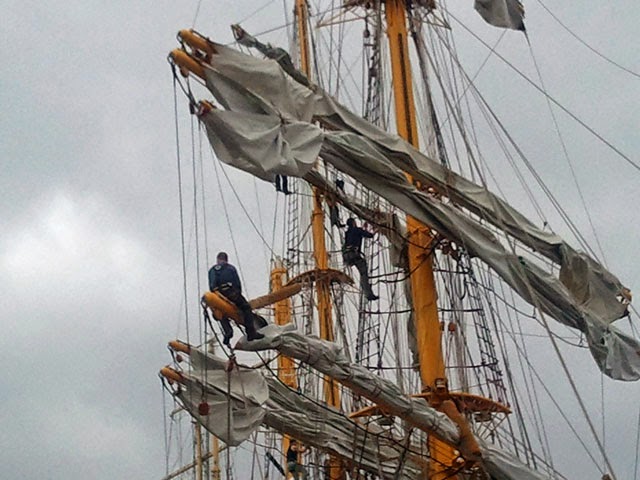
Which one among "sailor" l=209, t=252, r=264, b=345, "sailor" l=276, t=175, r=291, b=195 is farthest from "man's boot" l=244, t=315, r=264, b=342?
"sailor" l=276, t=175, r=291, b=195

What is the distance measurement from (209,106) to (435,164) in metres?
4.07

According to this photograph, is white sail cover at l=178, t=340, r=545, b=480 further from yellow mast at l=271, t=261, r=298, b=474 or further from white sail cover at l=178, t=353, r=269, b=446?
yellow mast at l=271, t=261, r=298, b=474

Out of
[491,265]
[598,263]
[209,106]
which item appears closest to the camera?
[209,106]

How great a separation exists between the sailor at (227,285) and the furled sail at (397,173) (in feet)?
3.92

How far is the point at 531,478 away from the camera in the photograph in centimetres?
1399

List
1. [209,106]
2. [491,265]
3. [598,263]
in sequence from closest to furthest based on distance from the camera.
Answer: [209,106]
[491,265]
[598,263]

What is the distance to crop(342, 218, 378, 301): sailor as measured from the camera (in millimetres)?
16422

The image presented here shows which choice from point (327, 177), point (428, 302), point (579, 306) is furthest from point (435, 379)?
point (327, 177)

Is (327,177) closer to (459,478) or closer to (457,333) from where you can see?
(457,333)

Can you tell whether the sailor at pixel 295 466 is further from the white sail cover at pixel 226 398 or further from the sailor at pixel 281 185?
the sailor at pixel 281 185

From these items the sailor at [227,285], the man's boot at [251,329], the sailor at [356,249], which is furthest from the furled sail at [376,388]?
the sailor at [356,249]

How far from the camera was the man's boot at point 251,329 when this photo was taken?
37.6 feet

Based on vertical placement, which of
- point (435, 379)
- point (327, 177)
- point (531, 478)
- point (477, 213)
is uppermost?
point (327, 177)

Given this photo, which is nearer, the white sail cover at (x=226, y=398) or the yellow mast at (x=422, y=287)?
the white sail cover at (x=226, y=398)
